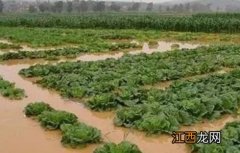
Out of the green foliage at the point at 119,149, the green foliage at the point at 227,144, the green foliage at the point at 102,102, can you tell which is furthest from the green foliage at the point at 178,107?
the green foliage at the point at 119,149

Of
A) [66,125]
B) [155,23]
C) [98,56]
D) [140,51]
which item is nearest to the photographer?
[66,125]

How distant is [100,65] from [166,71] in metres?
2.67

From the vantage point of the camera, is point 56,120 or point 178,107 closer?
point 56,120

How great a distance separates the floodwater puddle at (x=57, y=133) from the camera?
7.44 meters

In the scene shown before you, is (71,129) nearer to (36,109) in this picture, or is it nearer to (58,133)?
(58,133)

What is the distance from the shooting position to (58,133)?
320 inches

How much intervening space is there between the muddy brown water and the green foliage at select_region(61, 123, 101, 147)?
125 mm

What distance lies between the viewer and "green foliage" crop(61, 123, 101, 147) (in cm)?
742

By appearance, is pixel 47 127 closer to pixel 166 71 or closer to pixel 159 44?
pixel 166 71

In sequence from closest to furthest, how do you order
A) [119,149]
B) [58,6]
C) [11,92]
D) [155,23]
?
Result: [119,149] < [11,92] < [155,23] < [58,6]

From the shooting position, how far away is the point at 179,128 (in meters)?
8.17

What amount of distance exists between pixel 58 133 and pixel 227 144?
3249 mm

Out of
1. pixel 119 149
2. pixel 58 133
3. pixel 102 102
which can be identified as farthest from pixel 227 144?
pixel 102 102

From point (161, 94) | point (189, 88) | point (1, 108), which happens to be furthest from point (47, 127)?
point (189, 88)
